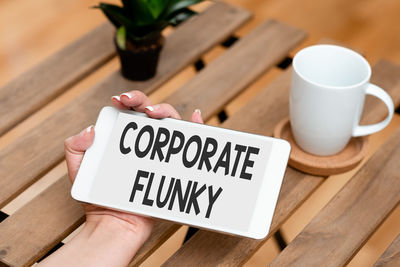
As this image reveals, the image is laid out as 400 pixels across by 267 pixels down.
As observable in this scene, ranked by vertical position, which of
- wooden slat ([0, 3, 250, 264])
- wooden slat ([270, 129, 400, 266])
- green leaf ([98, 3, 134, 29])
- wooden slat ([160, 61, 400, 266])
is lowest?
wooden slat ([270, 129, 400, 266])

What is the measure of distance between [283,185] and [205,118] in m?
0.19

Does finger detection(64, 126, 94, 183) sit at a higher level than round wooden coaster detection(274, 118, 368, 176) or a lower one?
higher

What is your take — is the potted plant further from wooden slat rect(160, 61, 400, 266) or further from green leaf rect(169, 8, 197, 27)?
wooden slat rect(160, 61, 400, 266)

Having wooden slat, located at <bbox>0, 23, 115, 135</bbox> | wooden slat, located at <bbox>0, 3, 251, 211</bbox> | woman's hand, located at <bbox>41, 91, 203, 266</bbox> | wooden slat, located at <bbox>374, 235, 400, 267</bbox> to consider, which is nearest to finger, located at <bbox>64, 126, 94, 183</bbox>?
woman's hand, located at <bbox>41, 91, 203, 266</bbox>

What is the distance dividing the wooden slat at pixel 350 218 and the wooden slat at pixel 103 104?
7.1 inches

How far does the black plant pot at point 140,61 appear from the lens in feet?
3.37

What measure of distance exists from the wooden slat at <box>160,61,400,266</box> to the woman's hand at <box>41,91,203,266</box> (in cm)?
6

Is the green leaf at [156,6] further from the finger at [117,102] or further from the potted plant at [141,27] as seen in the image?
the finger at [117,102]

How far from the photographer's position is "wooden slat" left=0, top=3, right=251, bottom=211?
0.90m

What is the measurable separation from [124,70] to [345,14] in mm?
1170

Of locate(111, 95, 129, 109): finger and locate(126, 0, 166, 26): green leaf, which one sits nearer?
locate(111, 95, 129, 109): finger

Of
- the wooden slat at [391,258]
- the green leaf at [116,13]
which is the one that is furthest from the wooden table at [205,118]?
the green leaf at [116,13]

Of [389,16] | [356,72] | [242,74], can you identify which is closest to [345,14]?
[389,16]

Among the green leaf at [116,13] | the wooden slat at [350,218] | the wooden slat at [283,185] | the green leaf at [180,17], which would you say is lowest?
the wooden slat at [350,218]
